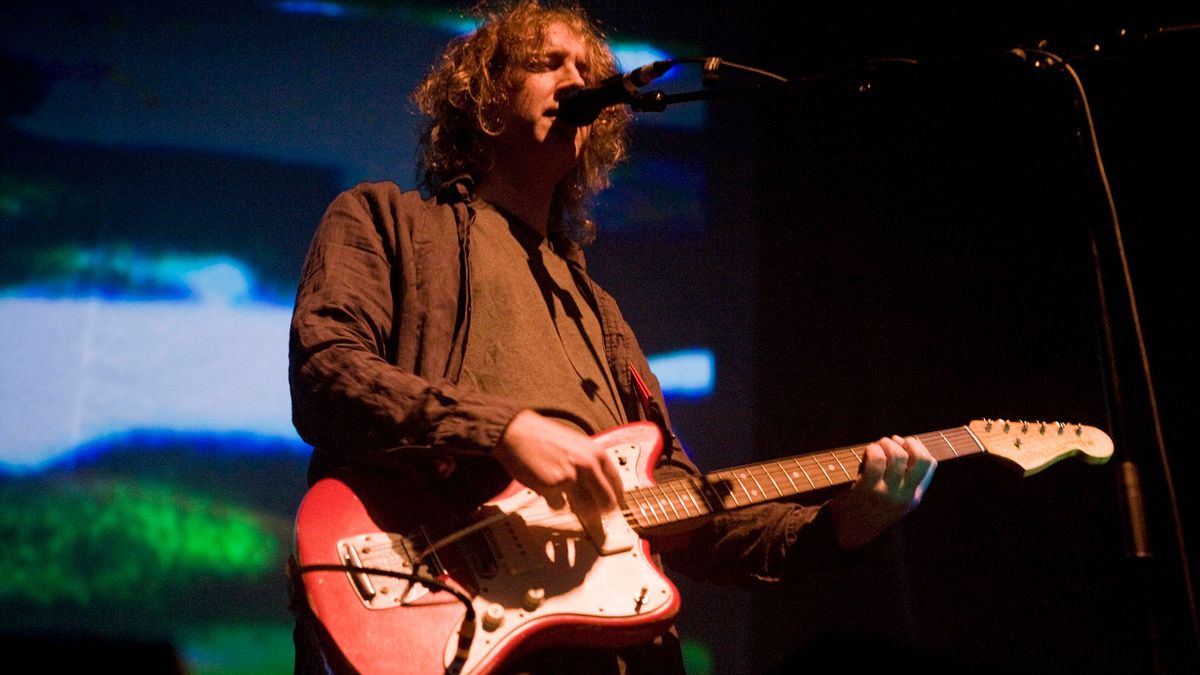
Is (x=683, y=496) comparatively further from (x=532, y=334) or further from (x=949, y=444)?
(x=949, y=444)

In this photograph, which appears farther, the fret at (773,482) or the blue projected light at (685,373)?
the blue projected light at (685,373)

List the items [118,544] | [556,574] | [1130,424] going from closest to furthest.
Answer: [1130,424], [556,574], [118,544]

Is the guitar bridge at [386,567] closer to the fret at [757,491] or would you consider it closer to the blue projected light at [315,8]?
the fret at [757,491]

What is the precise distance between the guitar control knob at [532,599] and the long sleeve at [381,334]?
28cm

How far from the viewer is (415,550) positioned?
1.52m

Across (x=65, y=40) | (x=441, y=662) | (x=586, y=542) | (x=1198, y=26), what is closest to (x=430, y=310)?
(x=586, y=542)

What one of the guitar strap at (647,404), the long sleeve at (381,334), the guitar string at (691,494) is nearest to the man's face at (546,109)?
the long sleeve at (381,334)

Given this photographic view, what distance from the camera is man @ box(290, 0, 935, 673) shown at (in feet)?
4.88

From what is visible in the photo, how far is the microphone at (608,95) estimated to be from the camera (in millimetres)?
1767

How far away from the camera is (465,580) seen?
151 centimetres

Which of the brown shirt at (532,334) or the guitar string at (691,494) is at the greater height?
the brown shirt at (532,334)

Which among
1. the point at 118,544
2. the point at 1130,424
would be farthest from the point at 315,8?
the point at 1130,424

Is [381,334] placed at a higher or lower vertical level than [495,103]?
lower

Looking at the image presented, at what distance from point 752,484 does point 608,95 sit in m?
0.92
